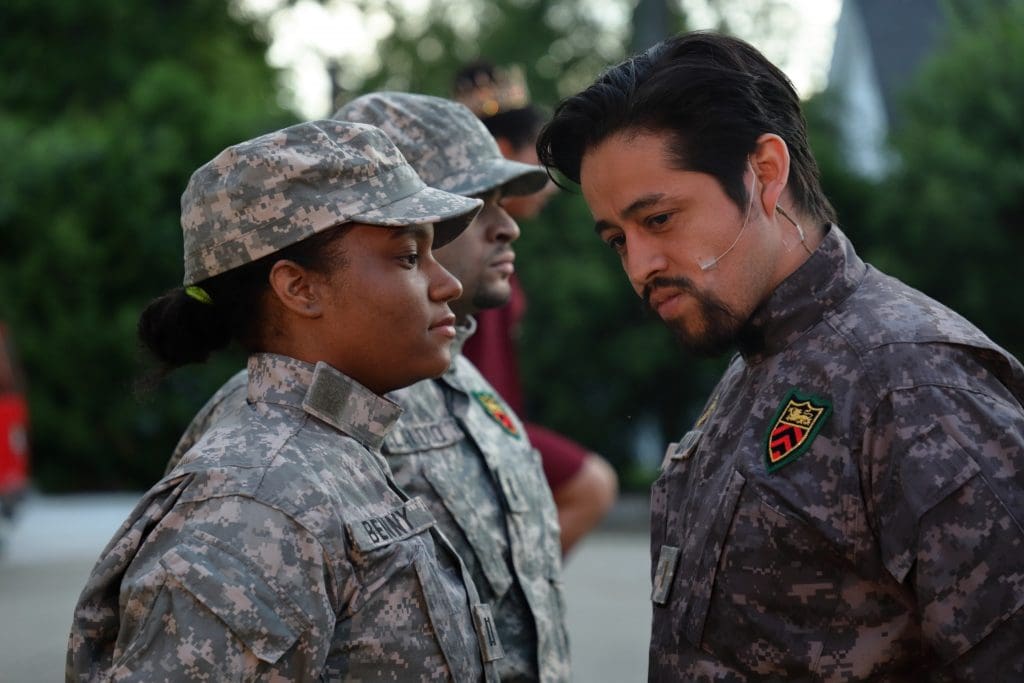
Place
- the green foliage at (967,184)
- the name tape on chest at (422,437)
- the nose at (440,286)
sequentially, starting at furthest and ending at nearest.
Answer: the green foliage at (967,184) → the name tape on chest at (422,437) → the nose at (440,286)

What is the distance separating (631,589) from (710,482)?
7.00 m

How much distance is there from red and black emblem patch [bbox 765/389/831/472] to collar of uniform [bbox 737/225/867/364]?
0.45ft

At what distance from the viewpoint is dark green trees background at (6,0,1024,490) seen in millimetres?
12336

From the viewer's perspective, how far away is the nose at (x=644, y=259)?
2.62m

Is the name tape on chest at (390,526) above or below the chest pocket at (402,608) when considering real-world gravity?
above

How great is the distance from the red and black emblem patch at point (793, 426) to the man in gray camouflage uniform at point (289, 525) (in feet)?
2.02


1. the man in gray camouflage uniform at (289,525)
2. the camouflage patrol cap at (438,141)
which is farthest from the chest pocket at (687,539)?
the camouflage patrol cap at (438,141)

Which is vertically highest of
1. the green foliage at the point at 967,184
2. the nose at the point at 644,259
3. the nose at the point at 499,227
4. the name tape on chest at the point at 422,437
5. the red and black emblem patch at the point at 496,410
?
the green foliage at the point at 967,184

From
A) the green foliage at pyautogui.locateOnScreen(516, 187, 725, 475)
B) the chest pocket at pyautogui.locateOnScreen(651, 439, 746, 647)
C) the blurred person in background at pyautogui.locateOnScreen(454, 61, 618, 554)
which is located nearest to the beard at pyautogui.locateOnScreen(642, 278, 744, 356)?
the chest pocket at pyautogui.locateOnScreen(651, 439, 746, 647)

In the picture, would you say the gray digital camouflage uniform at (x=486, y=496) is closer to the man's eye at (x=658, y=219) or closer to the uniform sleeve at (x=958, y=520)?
the man's eye at (x=658, y=219)

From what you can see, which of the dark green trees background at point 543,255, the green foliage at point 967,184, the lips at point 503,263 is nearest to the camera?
the lips at point 503,263

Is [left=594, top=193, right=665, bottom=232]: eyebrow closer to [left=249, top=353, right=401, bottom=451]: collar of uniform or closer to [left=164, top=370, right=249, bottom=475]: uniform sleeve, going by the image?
[left=249, top=353, right=401, bottom=451]: collar of uniform

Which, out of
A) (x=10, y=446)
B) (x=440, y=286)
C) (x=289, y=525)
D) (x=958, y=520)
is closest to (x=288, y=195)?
(x=440, y=286)

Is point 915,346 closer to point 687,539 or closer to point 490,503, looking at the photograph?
point 687,539
